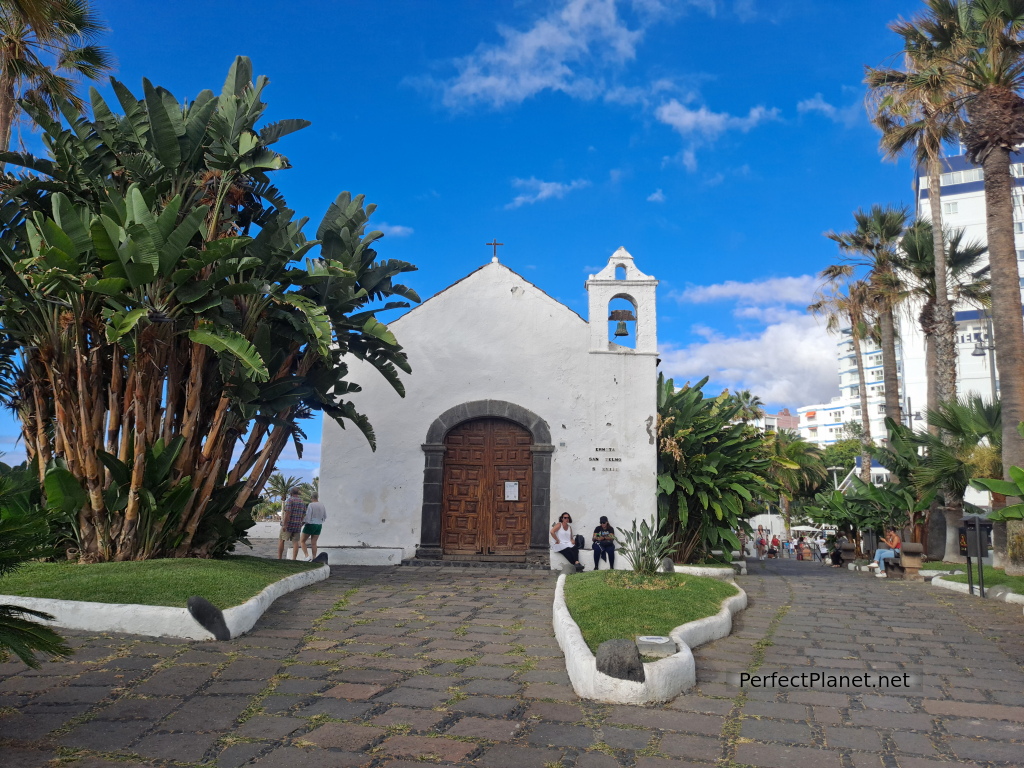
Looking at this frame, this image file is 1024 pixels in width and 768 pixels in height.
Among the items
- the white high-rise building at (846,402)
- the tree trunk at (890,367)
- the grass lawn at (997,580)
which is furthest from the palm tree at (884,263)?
the white high-rise building at (846,402)

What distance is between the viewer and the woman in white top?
12219 mm

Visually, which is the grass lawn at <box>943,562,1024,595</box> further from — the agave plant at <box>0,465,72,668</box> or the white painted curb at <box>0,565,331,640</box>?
the agave plant at <box>0,465,72,668</box>

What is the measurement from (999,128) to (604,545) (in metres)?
9.51

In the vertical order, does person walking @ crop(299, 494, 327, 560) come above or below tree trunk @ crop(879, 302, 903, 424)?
below

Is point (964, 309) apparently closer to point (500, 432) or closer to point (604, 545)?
point (500, 432)

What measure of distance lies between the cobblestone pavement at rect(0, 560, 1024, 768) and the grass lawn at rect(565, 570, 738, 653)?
0.38 metres

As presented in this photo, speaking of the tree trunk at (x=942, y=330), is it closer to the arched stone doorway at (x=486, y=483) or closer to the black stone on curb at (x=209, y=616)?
the arched stone doorway at (x=486, y=483)

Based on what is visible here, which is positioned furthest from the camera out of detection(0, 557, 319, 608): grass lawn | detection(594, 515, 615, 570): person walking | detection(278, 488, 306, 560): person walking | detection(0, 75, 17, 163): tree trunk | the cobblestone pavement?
detection(278, 488, 306, 560): person walking

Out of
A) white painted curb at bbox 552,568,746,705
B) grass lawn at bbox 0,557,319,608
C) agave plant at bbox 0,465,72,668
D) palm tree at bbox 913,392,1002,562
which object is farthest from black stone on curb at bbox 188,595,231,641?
palm tree at bbox 913,392,1002,562

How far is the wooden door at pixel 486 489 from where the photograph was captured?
44.3ft

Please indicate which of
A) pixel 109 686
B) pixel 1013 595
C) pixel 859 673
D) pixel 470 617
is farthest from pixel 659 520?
pixel 109 686

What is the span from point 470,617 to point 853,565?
46.8ft

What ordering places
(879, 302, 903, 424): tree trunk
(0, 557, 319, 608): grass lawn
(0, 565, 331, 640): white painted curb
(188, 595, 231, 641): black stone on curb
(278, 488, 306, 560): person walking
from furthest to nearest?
(879, 302, 903, 424): tree trunk → (278, 488, 306, 560): person walking → (0, 557, 319, 608): grass lawn → (0, 565, 331, 640): white painted curb → (188, 595, 231, 641): black stone on curb

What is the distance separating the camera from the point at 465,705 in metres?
4.82
